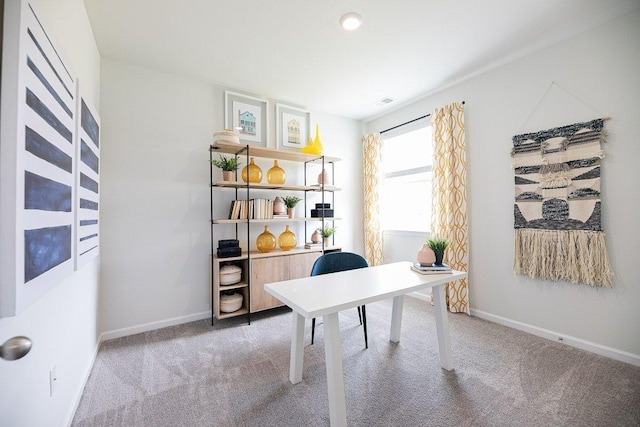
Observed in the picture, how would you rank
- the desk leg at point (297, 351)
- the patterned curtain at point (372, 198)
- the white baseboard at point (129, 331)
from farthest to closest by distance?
the patterned curtain at point (372, 198), the desk leg at point (297, 351), the white baseboard at point (129, 331)

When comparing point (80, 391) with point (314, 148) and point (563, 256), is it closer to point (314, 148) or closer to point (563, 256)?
point (314, 148)

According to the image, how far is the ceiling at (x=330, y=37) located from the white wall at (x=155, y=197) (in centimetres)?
27

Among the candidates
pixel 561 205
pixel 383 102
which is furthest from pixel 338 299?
pixel 383 102

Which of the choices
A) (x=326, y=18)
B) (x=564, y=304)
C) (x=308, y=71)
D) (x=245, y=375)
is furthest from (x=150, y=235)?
(x=564, y=304)

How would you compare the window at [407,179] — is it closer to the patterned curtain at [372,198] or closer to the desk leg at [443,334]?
the patterned curtain at [372,198]

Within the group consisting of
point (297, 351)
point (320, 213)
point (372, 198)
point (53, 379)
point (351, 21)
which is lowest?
point (297, 351)

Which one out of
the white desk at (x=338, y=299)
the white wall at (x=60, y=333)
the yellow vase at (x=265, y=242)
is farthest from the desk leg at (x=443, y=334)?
the white wall at (x=60, y=333)

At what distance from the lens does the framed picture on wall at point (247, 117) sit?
3203 millimetres

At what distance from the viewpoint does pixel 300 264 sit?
3.27 m

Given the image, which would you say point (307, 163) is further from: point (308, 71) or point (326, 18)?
point (326, 18)

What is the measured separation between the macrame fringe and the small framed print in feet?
8.95

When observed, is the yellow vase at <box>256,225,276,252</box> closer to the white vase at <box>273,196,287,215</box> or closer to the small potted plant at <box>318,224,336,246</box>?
the white vase at <box>273,196,287,215</box>

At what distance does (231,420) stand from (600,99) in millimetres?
3514

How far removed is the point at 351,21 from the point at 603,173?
7.66ft
